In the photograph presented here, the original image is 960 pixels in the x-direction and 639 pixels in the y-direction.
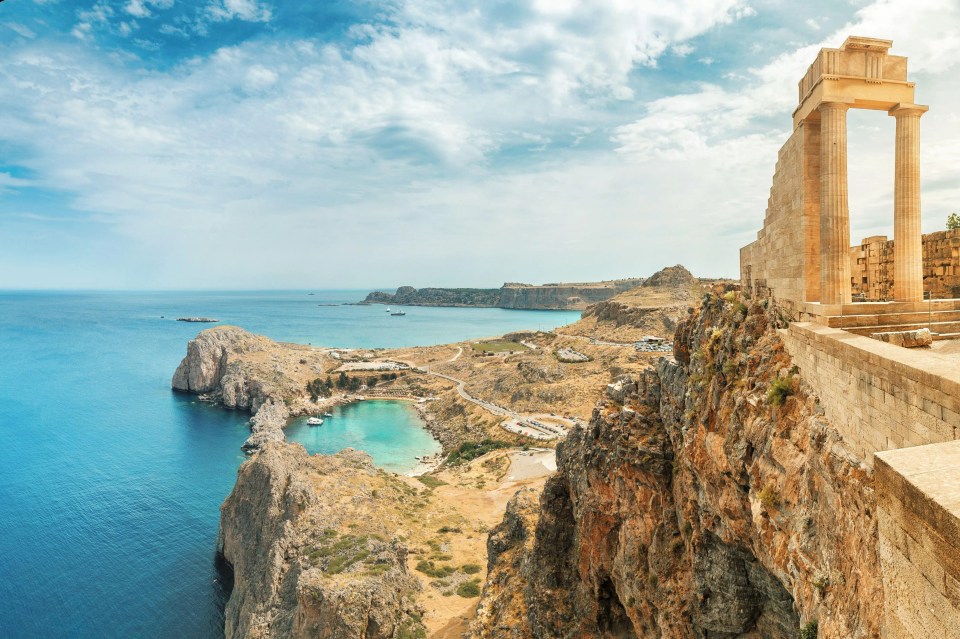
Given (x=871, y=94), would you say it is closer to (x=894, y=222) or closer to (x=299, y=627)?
(x=894, y=222)

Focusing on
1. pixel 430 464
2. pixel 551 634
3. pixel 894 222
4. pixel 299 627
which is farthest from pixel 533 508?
pixel 430 464

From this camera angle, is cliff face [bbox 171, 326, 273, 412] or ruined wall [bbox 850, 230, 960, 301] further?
cliff face [bbox 171, 326, 273, 412]

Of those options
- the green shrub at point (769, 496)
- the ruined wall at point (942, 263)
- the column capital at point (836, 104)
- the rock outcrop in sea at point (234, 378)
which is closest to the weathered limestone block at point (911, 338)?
the green shrub at point (769, 496)

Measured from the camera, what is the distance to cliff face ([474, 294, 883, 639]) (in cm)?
799

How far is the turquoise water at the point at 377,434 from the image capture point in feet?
233

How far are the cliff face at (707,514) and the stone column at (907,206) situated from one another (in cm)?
295

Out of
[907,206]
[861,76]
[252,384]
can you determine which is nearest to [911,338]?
[907,206]

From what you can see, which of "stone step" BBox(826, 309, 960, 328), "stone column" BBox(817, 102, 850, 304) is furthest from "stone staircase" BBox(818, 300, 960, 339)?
"stone column" BBox(817, 102, 850, 304)

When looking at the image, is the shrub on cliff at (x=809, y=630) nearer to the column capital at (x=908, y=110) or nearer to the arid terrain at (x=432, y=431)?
the column capital at (x=908, y=110)

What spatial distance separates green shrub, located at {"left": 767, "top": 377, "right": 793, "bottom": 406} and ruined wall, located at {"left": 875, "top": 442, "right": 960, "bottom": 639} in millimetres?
5867

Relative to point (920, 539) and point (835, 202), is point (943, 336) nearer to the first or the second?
point (835, 202)

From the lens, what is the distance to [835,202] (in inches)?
442

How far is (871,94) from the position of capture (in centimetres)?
1134

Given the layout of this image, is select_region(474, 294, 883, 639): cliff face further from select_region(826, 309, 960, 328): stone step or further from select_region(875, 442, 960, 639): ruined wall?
Result: select_region(826, 309, 960, 328): stone step
